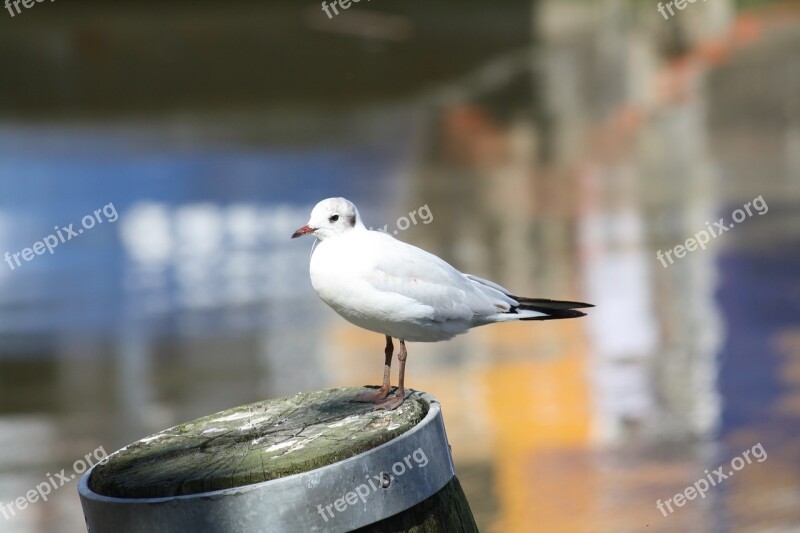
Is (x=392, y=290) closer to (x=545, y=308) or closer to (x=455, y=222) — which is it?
(x=545, y=308)

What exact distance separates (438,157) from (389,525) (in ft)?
31.9

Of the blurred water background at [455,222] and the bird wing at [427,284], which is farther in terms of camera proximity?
the blurred water background at [455,222]

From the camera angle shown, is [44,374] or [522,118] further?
[522,118]

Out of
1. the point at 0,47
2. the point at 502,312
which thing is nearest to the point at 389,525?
the point at 502,312

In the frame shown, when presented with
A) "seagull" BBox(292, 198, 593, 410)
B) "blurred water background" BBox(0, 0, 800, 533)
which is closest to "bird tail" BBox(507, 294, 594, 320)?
"seagull" BBox(292, 198, 593, 410)

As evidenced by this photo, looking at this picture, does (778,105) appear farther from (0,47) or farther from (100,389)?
(0,47)

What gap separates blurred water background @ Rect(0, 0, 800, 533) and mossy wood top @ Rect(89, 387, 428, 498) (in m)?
1.96

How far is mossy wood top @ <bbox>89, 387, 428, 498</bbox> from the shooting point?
2.77 m

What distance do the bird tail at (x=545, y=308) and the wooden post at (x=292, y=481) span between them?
0.51m

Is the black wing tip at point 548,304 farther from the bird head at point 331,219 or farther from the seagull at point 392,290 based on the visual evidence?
the bird head at point 331,219

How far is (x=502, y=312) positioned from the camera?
3.58 meters

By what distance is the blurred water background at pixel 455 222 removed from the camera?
601 cm

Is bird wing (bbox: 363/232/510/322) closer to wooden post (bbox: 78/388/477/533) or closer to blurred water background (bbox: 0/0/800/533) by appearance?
wooden post (bbox: 78/388/477/533)

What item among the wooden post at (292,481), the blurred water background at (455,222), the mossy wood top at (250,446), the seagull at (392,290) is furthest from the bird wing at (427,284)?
the blurred water background at (455,222)
